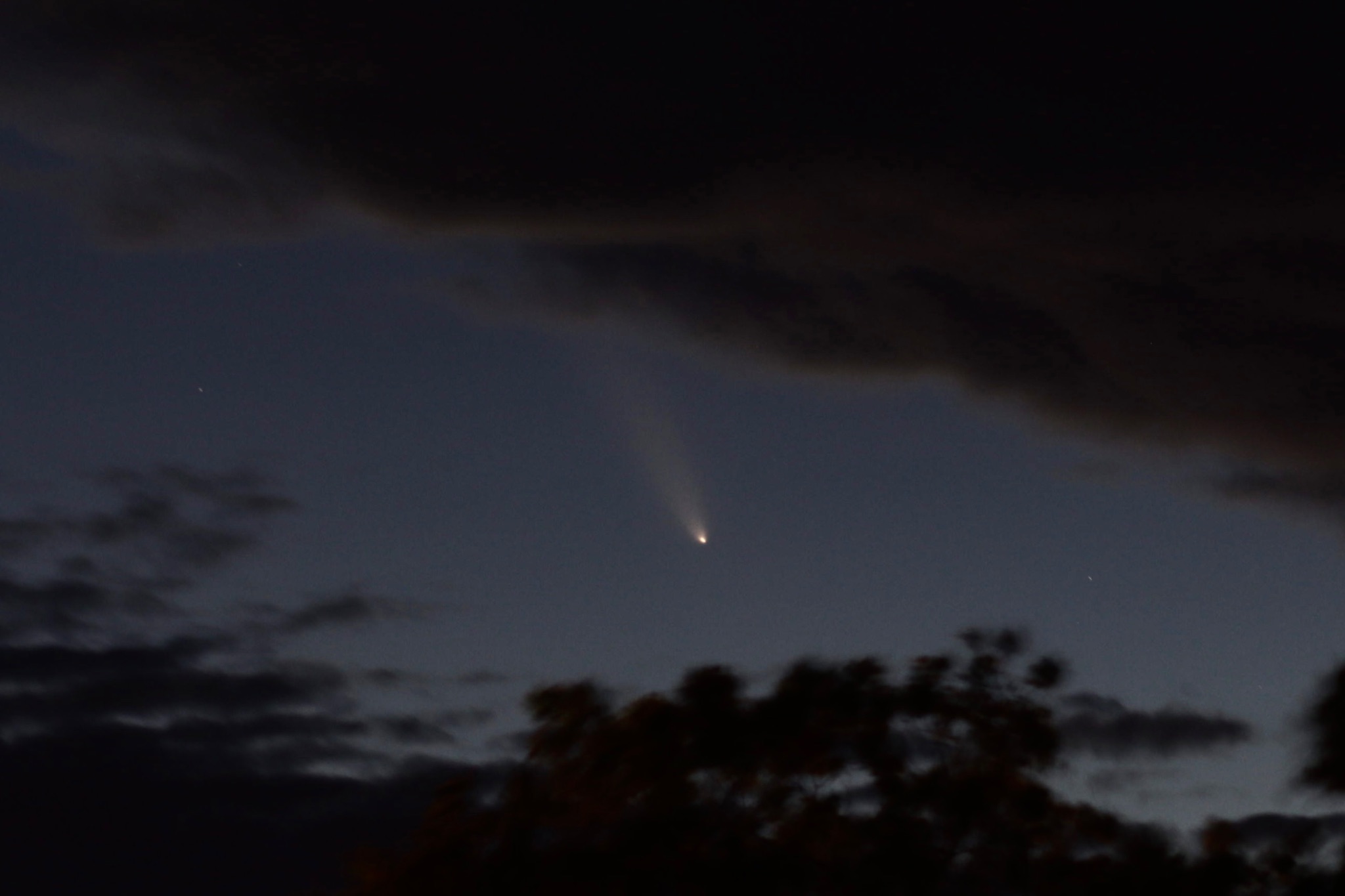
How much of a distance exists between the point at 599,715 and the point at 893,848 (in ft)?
12.5

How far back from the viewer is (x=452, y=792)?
19.6 meters

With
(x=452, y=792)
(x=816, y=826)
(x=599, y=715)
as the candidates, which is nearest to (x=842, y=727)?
(x=816, y=826)

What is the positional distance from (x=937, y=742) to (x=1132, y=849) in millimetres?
2700

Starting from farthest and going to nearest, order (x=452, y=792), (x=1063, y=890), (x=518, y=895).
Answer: (x=1063, y=890)
(x=452, y=792)
(x=518, y=895)

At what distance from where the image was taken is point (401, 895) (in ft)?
61.7

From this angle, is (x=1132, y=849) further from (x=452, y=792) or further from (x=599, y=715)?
(x=452, y=792)

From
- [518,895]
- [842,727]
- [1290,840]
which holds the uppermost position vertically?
[842,727]

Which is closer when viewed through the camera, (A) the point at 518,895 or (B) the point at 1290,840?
(A) the point at 518,895

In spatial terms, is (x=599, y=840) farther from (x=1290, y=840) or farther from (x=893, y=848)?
(x=1290, y=840)

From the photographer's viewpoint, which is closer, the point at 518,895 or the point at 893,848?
the point at 518,895

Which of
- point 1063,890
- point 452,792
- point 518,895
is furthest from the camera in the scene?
point 1063,890

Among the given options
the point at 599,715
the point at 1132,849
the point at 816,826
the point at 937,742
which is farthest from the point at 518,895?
the point at 1132,849

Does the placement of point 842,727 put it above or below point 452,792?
above

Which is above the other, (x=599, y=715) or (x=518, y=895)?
(x=599, y=715)
